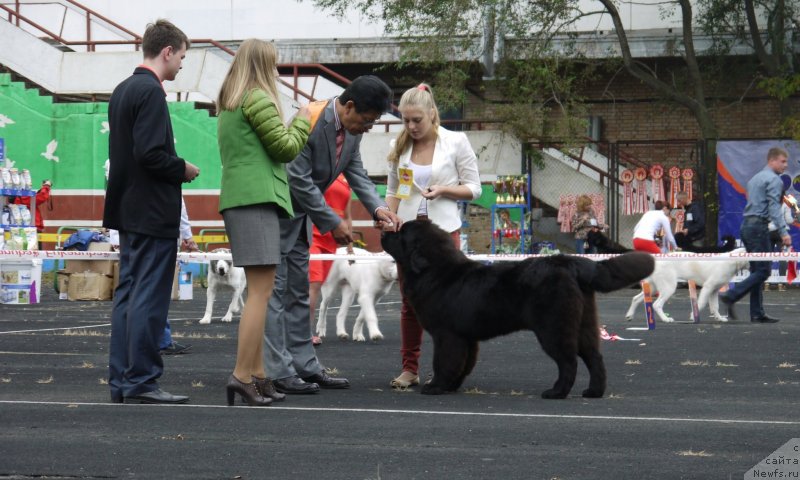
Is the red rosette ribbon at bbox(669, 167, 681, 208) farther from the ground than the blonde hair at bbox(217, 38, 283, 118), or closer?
farther from the ground

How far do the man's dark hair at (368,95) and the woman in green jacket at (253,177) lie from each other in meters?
0.61

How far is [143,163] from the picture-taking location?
6289 mm

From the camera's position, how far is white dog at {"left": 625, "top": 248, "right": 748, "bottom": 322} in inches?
576

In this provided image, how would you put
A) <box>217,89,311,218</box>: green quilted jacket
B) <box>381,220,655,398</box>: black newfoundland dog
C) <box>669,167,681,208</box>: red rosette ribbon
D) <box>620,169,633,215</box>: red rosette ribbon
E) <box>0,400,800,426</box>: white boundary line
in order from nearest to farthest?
<box>0,400,800,426</box>: white boundary line
<box>217,89,311,218</box>: green quilted jacket
<box>381,220,655,398</box>: black newfoundland dog
<box>669,167,681,208</box>: red rosette ribbon
<box>620,169,633,215</box>: red rosette ribbon

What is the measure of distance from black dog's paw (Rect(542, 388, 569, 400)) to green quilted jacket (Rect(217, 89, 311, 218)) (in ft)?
6.21

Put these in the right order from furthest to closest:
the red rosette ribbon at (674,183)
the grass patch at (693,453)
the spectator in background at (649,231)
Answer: the red rosette ribbon at (674,183) < the spectator in background at (649,231) < the grass patch at (693,453)

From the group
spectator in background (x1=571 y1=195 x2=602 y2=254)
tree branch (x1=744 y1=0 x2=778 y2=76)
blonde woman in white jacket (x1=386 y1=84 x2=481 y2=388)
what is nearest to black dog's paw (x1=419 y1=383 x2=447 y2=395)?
blonde woman in white jacket (x1=386 y1=84 x2=481 y2=388)

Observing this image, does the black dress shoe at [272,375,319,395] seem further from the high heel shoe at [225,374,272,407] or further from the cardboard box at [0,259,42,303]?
the cardboard box at [0,259,42,303]

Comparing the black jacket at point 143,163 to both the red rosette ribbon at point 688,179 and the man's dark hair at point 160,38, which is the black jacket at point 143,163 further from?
the red rosette ribbon at point 688,179

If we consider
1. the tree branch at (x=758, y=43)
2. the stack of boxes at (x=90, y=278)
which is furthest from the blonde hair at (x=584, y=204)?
the stack of boxes at (x=90, y=278)

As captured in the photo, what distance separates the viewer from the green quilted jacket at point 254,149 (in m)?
6.19

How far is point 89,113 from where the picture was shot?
85.5 ft

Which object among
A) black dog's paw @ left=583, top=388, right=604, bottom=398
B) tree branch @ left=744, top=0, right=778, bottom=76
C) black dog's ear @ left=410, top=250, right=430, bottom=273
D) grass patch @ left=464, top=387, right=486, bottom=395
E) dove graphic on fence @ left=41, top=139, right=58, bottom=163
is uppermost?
tree branch @ left=744, top=0, right=778, bottom=76

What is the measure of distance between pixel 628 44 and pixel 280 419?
22.8 meters
